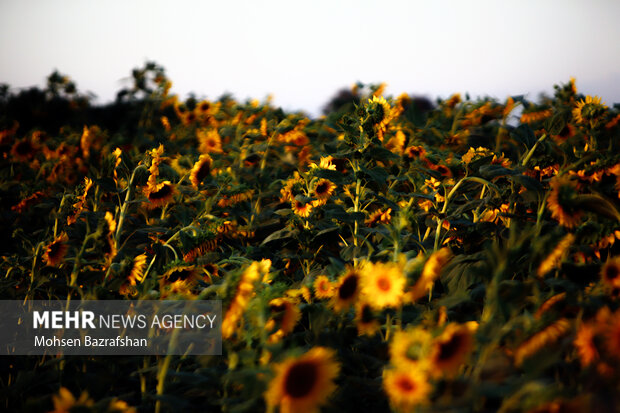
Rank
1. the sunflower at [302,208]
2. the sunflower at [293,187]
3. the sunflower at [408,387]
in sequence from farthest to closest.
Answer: the sunflower at [293,187] < the sunflower at [302,208] < the sunflower at [408,387]

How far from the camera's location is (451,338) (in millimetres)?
1099

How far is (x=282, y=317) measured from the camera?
1537 millimetres

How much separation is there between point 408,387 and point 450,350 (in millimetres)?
126

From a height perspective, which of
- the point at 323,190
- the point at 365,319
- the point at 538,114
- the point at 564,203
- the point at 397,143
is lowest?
the point at 365,319

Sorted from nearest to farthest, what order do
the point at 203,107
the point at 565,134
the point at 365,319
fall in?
the point at 365,319 < the point at 565,134 < the point at 203,107

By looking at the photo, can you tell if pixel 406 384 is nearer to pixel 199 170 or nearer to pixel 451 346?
pixel 451 346

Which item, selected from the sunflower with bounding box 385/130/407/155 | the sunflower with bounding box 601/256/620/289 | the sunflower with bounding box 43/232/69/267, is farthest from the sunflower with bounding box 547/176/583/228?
the sunflower with bounding box 43/232/69/267

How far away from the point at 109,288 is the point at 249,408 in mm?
842

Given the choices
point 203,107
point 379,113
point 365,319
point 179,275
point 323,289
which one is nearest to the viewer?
point 365,319

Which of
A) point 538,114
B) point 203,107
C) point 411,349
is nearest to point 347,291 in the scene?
point 411,349

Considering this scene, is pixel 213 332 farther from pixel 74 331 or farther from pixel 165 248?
pixel 165 248

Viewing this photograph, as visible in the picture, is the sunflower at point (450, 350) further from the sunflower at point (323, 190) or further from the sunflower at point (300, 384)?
the sunflower at point (323, 190)

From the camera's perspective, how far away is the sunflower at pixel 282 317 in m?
1.47

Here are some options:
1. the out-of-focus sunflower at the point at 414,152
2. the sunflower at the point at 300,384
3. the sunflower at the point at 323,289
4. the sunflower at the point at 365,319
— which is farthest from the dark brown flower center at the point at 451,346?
the out-of-focus sunflower at the point at 414,152
